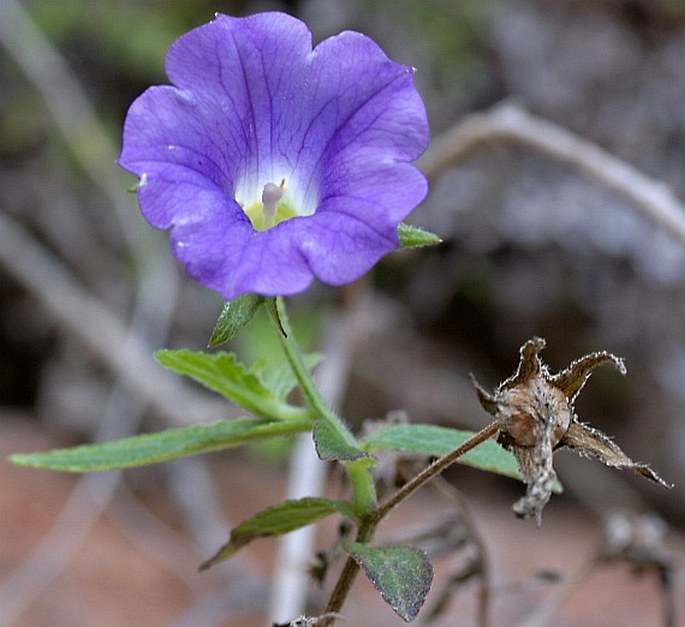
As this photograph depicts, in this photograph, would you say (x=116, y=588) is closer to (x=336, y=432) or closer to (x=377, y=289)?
(x=377, y=289)

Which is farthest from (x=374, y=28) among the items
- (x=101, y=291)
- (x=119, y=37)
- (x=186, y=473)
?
(x=186, y=473)

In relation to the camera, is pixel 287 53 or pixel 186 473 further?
pixel 186 473

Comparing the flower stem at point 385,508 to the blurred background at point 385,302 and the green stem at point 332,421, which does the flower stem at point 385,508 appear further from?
the blurred background at point 385,302

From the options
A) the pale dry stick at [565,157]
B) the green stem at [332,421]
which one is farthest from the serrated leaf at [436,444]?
the pale dry stick at [565,157]

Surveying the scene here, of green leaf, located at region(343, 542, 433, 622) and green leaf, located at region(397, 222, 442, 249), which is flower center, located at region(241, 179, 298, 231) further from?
green leaf, located at region(343, 542, 433, 622)

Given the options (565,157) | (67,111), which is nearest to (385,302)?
(67,111)

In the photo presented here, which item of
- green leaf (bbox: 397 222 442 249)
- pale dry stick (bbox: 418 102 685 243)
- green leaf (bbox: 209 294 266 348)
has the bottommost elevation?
green leaf (bbox: 209 294 266 348)

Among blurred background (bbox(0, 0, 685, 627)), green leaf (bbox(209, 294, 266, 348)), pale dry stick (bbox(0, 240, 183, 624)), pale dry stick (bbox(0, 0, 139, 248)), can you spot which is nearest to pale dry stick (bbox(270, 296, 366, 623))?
blurred background (bbox(0, 0, 685, 627))
